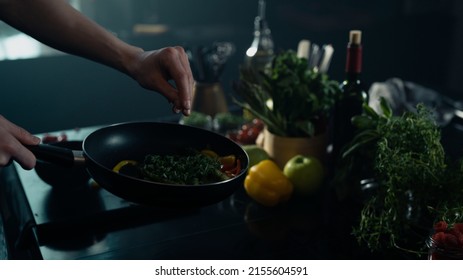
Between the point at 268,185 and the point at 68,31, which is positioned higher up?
the point at 68,31

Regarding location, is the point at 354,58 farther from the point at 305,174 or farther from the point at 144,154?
the point at 144,154

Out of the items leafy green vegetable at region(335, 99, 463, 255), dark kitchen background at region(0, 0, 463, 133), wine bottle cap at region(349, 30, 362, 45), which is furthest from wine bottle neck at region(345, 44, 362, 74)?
dark kitchen background at region(0, 0, 463, 133)

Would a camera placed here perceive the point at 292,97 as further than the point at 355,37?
Yes

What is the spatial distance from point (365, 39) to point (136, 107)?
1.46 meters

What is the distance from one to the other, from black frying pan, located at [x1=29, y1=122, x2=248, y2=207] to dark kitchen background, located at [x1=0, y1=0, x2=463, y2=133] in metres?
1.80

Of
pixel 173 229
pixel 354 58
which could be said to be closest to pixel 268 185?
pixel 173 229

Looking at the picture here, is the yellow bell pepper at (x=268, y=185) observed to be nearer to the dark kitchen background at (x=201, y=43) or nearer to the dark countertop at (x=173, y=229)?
the dark countertop at (x=173, y=229)

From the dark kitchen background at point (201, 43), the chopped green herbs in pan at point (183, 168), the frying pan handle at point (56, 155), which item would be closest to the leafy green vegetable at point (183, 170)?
the chopped green herbs in pan at point (183, 168)

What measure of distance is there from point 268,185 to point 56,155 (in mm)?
448

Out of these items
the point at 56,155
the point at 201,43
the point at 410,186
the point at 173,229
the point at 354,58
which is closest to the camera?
the point at 56,155

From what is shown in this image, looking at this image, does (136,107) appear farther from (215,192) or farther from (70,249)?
(215,192)

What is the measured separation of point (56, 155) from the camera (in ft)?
2.63

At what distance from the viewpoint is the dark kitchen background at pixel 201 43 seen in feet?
8.67

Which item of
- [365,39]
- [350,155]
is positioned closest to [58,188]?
[350,155]
